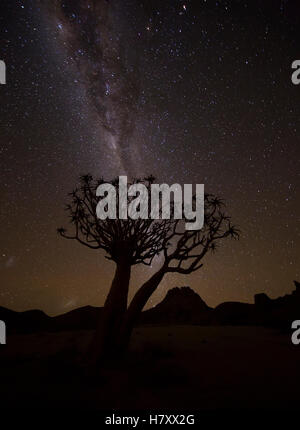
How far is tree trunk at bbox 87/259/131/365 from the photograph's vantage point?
23.7 ft

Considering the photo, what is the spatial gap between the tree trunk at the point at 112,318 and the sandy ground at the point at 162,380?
0.43m

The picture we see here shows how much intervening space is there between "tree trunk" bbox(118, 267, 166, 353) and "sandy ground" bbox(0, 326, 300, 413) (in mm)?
556

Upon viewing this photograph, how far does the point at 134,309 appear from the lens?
782cm

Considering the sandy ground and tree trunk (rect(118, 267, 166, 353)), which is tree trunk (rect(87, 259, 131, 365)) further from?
the sandy ground

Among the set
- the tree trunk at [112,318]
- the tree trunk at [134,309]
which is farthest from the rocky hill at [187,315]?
the tree trunk at [112,318]

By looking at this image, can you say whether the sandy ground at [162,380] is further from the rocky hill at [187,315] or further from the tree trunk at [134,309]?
the rocky hill at [187,315]

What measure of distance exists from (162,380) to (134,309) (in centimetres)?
216

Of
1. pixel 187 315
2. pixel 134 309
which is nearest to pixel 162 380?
pixel 134 309

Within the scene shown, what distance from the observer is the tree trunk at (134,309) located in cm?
762

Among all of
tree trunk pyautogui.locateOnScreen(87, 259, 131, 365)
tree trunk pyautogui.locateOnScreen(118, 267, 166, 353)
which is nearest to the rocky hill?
tree trunk pyautogui.locateOnScreen(118, 267, 166, 353)
